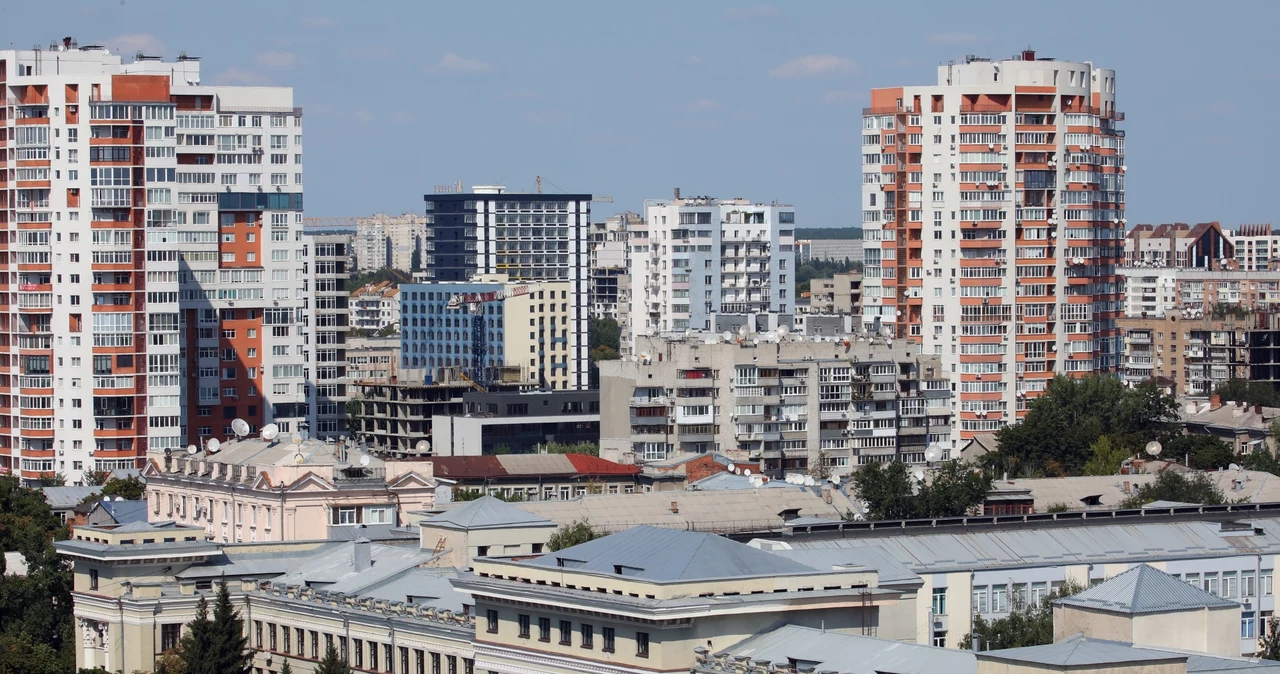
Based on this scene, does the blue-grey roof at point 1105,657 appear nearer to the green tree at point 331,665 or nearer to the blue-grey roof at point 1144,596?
the blue-grey roof at point 1144,596

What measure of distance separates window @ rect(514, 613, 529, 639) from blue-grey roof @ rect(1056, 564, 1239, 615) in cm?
1494

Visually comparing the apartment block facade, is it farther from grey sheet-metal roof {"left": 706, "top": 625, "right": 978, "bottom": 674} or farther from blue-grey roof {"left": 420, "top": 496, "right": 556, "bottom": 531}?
grey sheet-metal roof {"left": 706, "top": 625, "right": 978, "bottom": 674}

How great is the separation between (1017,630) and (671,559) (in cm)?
1513

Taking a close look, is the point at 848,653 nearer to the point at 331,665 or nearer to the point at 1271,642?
the point at 331,665

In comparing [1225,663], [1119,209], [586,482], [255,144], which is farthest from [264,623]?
[1119,209]

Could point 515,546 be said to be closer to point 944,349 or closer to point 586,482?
point 586,482

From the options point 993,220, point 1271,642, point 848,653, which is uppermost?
point 993,220

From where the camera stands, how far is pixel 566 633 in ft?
240

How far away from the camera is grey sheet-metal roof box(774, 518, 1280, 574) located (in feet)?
311

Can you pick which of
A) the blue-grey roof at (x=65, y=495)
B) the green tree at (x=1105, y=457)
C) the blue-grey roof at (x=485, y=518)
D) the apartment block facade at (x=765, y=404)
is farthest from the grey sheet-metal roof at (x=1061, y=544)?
the apartment block facade at (x=765, y=404)

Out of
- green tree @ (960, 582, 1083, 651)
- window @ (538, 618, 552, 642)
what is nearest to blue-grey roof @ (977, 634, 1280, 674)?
green tree @ (960, 582, 1083, 651)

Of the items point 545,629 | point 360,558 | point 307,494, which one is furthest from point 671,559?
point 307,494

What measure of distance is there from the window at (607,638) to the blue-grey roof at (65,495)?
77.5 m

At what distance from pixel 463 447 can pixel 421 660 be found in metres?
117
